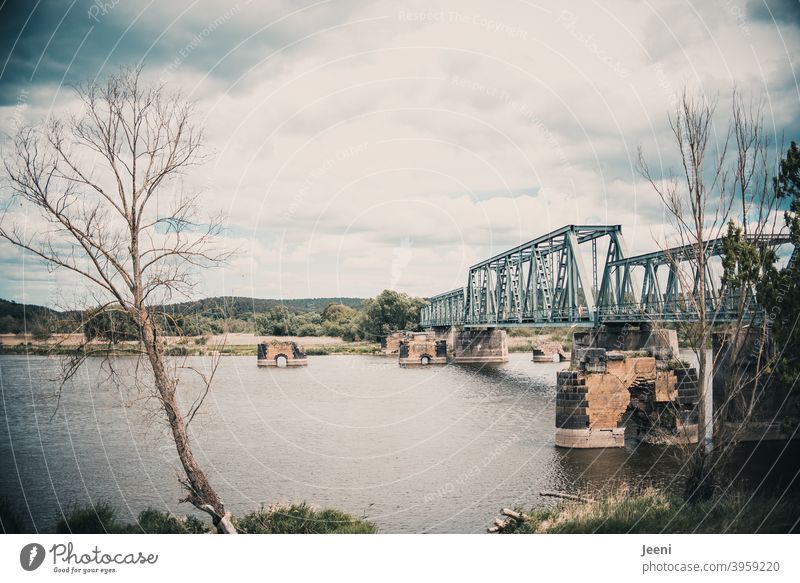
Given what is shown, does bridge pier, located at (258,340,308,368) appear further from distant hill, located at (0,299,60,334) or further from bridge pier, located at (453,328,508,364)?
distant hill, located at (0,299,60,334)

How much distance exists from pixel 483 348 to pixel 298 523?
247 feet

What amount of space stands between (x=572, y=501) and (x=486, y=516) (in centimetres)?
256

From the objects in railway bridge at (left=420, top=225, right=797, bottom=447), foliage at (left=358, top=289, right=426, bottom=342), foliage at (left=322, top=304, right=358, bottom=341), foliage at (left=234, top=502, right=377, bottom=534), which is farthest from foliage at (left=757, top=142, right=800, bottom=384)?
foliage at (left=322, top=304, right=358, bottom=341)

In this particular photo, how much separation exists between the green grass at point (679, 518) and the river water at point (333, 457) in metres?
1.66

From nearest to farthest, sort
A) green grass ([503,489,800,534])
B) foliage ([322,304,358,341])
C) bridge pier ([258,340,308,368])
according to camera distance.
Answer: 1. green grass ([503,489,800,534])
2. bridge pier ([258,340,308,368])
3. foliage ([322,304,358,341])

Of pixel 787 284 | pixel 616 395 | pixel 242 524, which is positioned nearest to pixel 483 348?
pixel 616 395

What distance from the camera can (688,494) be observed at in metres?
13.6

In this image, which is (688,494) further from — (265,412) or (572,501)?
(265,412)

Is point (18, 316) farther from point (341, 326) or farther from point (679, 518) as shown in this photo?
point (341, 326)

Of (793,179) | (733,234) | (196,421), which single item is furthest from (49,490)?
(793,179)

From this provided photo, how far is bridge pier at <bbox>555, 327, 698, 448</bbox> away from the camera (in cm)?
2430

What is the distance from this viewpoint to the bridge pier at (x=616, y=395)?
24297mm

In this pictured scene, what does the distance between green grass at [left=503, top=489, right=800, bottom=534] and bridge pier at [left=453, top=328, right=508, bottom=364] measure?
72441 millimetres

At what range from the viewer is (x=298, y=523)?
557 inches
